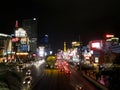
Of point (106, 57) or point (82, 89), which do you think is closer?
point (82, 89)

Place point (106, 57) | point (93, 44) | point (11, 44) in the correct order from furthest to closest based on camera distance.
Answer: point (11, 44)
point (93, 44)
point (106, 57)

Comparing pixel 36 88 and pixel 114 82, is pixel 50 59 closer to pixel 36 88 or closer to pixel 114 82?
pixel 36 88

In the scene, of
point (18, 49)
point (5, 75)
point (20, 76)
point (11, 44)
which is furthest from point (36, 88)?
point (18, 49)

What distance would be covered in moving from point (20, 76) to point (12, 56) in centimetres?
6881

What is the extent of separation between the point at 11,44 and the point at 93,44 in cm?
3766

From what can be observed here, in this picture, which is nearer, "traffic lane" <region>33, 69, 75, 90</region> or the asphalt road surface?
"traffic lane" <region>33, 69, 75, 90</region>

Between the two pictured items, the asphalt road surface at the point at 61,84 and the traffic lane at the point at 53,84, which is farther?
the asphalt road surface at the point at 61,84

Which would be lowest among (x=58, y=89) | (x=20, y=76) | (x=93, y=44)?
(x=58, y=89)

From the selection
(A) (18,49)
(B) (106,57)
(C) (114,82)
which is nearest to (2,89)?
(C) (114,82)

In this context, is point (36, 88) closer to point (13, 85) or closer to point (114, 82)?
point (114, 82)

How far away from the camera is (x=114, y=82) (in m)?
24.0

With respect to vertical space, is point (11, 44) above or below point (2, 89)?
above

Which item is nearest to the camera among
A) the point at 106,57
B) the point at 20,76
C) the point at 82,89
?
the point at 20,76

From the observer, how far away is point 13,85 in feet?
61.7
